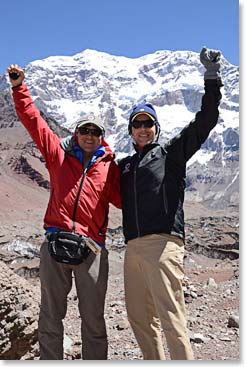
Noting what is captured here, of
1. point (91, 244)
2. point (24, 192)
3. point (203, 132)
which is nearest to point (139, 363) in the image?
point (91, 244)

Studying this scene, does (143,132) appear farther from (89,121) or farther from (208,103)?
(208,103)

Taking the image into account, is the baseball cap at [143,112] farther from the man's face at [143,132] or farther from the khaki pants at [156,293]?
the khaki pants at [156,293]

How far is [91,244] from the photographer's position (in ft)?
11.4

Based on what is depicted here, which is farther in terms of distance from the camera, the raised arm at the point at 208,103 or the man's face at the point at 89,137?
the man's face at the point at 89,137

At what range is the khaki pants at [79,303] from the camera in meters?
3.50

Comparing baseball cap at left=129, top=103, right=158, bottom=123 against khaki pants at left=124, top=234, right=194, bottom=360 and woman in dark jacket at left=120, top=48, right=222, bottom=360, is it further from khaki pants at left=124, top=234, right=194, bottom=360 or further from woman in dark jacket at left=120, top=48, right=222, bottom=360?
khaki pants at left=124, top=234, right=194, bottom=360

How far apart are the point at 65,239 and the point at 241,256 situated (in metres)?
1.12

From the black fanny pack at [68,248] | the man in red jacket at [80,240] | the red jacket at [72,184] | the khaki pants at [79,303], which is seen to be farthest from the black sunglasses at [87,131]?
the khaki pants at [79,303]

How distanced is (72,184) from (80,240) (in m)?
0.38

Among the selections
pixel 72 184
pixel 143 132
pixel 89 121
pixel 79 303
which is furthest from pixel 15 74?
pixel 79 303

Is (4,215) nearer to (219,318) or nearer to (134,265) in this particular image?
(219,318)

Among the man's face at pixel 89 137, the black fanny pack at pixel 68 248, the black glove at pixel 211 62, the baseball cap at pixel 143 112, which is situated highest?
the black glove at pixel 211 62

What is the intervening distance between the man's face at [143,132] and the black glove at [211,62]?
0.51 metres

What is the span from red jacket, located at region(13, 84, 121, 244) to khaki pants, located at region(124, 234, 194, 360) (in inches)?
12.0
